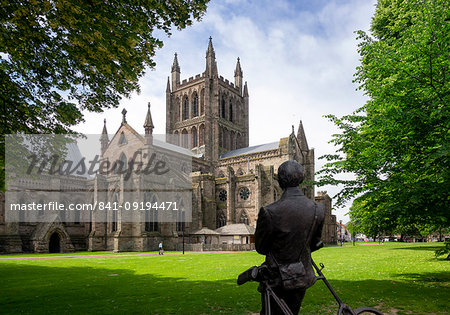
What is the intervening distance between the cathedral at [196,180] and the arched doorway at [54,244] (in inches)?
4.8

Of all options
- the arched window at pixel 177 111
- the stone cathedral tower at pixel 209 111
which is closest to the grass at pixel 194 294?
the stone cathedral tower at pixel 209 111

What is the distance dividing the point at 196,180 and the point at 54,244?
18.3 meters

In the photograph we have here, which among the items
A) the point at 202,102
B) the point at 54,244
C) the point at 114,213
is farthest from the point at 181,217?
the point at 202,102

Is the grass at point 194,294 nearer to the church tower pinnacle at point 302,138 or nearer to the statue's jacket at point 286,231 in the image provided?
the statue's jacket at point 286,231

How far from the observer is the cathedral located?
119 feet

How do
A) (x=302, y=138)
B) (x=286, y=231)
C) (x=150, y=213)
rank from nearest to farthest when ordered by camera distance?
(x=286, y=231)
(x=150, y=213)
(x=302, y=138)

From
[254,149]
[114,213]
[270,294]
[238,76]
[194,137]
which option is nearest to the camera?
[270,294]

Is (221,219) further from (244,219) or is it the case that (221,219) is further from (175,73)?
(175,73)

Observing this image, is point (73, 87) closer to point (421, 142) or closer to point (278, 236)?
point (278, 236)

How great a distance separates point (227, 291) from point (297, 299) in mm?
6924

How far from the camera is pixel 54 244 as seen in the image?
3766 centimetres

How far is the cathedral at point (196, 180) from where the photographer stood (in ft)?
119

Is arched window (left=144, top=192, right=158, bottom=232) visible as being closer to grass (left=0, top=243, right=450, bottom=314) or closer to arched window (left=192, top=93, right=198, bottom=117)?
grass (left=0, top=243, right=450, bottom=314)

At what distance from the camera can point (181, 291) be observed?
10.2m
